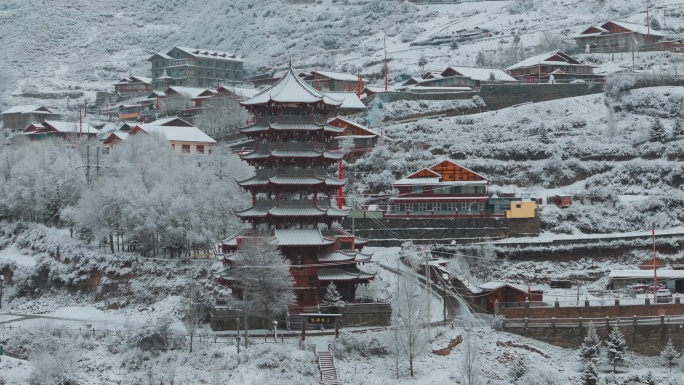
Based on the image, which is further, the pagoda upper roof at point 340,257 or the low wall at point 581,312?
the pagoda upper roof at point 340,257

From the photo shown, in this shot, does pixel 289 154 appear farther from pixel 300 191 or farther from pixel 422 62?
pixel 422 62

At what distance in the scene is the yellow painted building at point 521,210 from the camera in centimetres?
8666

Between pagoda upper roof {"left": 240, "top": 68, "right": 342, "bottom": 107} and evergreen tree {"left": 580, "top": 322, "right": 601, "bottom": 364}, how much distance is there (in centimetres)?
2278

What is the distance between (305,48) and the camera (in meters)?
188

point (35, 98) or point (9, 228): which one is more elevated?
point (35, 98)

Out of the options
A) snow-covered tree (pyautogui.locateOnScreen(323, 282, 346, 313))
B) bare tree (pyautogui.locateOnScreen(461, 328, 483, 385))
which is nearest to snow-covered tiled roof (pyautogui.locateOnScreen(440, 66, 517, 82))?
snow-covered tree (pyautogui.locateOnScreen(323, 282, 346, 313))

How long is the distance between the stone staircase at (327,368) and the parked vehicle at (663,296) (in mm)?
23018

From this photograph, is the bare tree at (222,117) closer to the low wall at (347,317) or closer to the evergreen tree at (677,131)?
the evergreen tree at (677,131)

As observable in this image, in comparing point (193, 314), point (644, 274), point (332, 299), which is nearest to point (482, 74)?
point (644, 274)

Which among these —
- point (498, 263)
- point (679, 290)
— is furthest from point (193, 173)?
point (679, 290)

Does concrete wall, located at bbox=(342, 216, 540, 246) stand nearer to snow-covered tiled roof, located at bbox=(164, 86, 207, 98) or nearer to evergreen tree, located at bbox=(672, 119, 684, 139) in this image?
evergreen tree, located at bbox=(672, 119, 684, 139)

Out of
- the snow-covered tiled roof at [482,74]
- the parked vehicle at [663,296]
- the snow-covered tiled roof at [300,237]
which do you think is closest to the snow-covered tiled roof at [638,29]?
the snow-covered tiled roof at [482,74]

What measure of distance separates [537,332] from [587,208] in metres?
28.6

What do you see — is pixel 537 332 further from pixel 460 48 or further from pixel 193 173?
pixel 460 48
